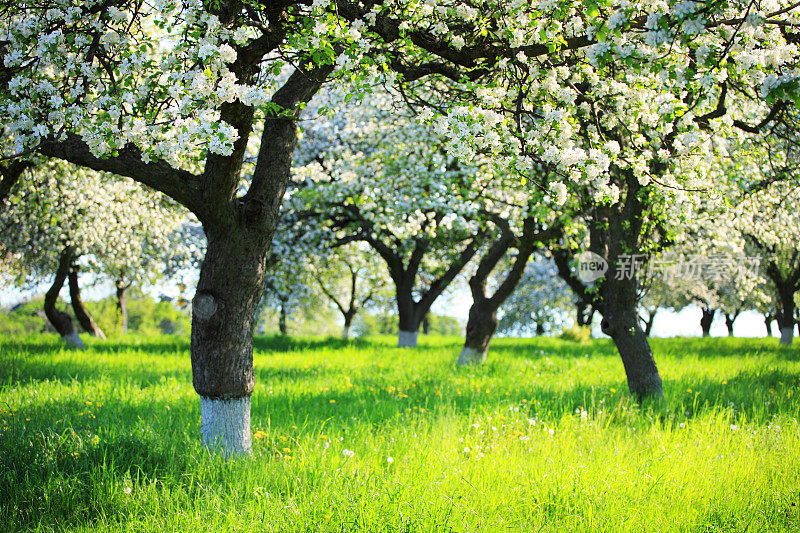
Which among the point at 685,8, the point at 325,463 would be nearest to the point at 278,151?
the point at 325,463

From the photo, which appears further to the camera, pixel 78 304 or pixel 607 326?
pixel 78 304

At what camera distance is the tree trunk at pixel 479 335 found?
13.7 meters

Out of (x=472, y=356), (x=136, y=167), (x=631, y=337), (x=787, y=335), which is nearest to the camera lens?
(x=136, y=167)

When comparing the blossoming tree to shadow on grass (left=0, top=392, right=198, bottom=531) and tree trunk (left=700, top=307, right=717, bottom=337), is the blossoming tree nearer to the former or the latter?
shadow on grass (left=0, top=392, right=198, bottom=531)

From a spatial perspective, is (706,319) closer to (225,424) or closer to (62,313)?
(62,313)

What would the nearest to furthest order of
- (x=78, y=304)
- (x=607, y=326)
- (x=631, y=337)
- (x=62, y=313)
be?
(x=631, y=337) → (x=607, y=326) → (x=62, y=313) → (x=78, y=304)

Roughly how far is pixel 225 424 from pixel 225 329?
995 mm

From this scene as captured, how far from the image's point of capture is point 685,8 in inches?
142

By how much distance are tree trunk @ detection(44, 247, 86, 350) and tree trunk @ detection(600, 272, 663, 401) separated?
1445cm

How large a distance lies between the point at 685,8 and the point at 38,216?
49.7 feet

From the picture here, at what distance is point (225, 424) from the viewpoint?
5.56m

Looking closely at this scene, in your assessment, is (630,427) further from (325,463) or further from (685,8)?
(685,8)

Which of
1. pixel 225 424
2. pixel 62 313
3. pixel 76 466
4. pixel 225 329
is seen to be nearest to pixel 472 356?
pixel 225 424

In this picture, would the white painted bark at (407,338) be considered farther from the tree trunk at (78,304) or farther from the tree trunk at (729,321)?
the tree trunk at (729,321)
